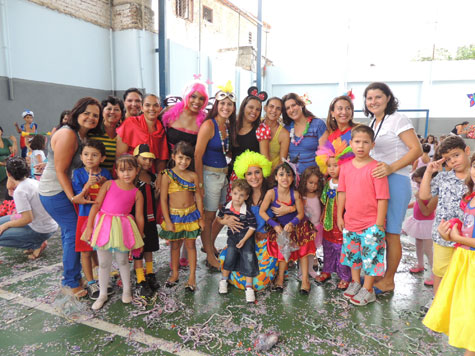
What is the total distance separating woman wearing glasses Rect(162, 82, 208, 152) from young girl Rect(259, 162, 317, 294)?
1.04m

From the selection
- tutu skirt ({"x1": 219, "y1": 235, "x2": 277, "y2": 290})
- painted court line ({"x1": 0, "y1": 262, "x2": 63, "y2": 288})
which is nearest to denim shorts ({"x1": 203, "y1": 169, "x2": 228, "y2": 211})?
tutu skirt ({"x1": 219, "y1": 235, "x2": 277, "y2": 290})

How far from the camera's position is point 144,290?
3.16 metres

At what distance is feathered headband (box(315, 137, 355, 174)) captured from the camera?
326 cm

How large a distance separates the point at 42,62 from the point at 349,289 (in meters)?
8.76

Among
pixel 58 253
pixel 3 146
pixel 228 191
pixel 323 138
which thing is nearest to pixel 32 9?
pixel 3 146

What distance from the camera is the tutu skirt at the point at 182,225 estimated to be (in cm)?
327

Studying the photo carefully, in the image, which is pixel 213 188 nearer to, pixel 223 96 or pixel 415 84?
pixel 223 96

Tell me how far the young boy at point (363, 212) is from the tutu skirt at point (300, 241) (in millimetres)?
336

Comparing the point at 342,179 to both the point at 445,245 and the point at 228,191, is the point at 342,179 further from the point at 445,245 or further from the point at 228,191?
the point at 228,191

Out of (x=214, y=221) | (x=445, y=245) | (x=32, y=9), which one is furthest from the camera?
(x=32, y=9)

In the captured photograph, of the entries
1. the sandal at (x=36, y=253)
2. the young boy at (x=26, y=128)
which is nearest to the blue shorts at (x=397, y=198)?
the sandal at (x=36, y=253)

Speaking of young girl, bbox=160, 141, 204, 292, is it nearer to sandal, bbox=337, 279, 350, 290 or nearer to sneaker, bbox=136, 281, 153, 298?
sneaker, bbox=136, 281, 153, 298

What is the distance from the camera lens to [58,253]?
4.33 metres

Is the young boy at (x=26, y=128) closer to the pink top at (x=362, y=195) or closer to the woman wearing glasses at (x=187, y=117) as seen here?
the woman wearing glasses at (x=187, y=117)
